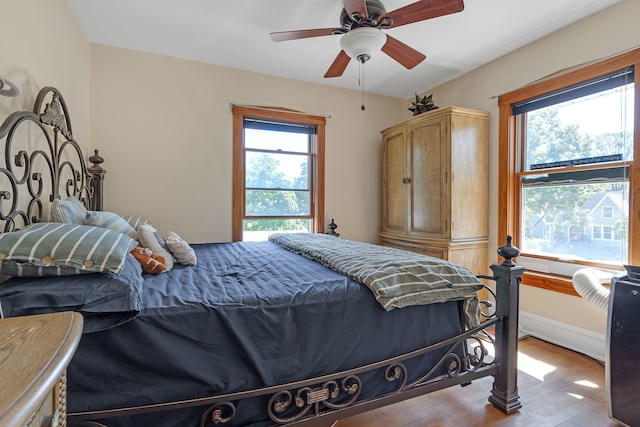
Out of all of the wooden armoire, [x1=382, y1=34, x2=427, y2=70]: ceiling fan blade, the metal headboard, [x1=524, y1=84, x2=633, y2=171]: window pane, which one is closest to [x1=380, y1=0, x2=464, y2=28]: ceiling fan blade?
[x1=382, y1=34, x2=427, y2=70]: ceiling fan blade

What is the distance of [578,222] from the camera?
2562mm

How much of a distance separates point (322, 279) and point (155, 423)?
33.0 inches

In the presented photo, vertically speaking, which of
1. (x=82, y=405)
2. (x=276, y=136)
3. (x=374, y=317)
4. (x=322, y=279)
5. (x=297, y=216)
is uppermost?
(x=276, y=136)

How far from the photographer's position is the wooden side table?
0.39m

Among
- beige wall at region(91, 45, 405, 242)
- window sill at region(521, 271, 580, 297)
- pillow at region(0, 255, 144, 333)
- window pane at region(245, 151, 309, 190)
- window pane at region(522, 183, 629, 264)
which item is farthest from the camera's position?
window pane at region(245, 151, 309, 190)

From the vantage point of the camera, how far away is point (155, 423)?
1061 millimetres

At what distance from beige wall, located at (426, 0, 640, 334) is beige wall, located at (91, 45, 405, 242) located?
1.67m

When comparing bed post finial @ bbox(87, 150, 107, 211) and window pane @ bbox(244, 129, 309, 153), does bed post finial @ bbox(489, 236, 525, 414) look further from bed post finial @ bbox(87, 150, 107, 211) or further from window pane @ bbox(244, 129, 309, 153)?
bed post finial @ bbox(87, 150, 107, 211)

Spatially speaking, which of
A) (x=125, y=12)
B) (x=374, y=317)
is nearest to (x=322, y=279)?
(x=374, y=317)

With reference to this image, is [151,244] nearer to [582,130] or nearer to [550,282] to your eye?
[550,282]

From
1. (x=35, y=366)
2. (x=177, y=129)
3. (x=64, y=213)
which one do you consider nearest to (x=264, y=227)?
(x=177, y=129)

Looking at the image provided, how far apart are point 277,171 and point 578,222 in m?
2.95

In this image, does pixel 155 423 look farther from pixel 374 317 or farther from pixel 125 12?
pixel 125 12

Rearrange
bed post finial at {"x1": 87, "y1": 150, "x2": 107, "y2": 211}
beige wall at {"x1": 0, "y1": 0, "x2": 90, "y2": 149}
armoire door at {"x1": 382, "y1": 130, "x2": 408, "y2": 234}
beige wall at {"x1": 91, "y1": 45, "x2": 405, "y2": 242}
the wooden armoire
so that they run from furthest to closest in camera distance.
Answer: armoire door at {"x1": 382, "y1": 130, "x2": 408, "y2": 234}, the wooden armoire, beige wall at {"x1": 91, "y1": 45, "x2": 405, "y2": 242}, bed post finial at {"x1": 87, "y1": 150, "x2": 107, "y2": 211}, beige wall at {"x1": 0, "y1": 0, "x2": 90, "y2": 149}
